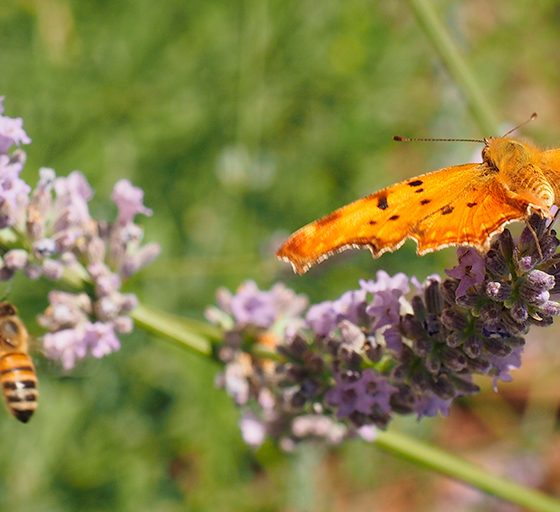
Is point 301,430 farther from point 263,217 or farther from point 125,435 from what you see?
point 263,217

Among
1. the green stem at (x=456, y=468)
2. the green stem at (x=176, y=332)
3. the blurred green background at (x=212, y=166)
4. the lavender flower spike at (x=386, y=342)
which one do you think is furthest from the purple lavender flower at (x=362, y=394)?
the blurred green background at (x=212, y=166)

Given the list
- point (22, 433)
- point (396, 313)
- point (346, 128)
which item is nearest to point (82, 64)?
Result: point (346, 128)

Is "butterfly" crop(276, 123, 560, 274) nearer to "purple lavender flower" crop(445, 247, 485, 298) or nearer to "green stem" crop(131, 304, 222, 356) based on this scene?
"purple lavender flower" crop(445, 247, 485, 298)

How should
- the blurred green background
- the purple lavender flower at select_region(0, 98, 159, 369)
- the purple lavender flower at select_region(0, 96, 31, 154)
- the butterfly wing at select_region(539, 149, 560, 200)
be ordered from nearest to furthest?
the butterfly wing at select_region(539, 149, 560, 200) < the purple lavender flower at select_region(0, 96, 31, 154) < the purple lavender flower at select_region(0, 98, 159, 369) < the blurred green background

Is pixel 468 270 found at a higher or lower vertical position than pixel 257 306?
lower

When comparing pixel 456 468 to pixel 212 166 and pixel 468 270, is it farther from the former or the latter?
pixel 212 166

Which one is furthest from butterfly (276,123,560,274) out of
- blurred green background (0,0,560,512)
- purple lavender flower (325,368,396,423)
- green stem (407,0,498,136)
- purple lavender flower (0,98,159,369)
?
blurred green background (0,0,560,512)

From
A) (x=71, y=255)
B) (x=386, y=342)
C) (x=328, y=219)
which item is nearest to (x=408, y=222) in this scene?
(x=328, y=219)

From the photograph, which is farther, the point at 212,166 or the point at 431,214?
the point at 212,166
